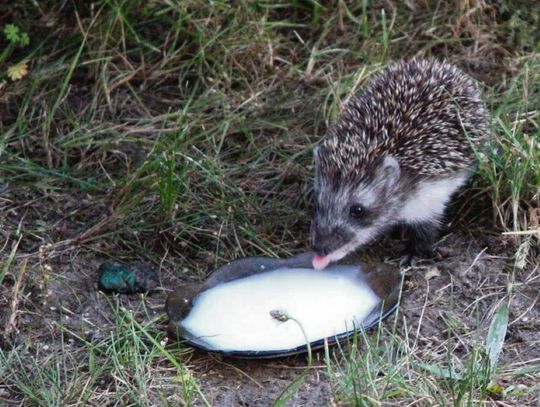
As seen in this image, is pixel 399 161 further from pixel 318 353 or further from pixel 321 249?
pixel 318 353

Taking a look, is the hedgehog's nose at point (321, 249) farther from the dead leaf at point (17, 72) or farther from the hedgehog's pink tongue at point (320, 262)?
the dead leaf at point (17, 72)

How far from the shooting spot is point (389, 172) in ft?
19.7

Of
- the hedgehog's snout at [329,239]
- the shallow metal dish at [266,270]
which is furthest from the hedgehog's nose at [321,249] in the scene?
the shallow metal dish at [266,270]

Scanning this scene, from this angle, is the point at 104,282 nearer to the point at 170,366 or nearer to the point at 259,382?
the point at 170,366

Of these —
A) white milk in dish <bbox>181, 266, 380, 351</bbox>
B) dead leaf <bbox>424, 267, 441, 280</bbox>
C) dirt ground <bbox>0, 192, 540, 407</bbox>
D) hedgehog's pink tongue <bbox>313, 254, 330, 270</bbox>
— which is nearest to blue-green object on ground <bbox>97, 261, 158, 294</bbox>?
dirt ground <bbox>0, 192, 540, 407</bbox>

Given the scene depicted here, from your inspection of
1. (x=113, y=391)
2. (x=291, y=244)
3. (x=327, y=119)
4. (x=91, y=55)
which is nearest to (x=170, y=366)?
(x=113, y=391)

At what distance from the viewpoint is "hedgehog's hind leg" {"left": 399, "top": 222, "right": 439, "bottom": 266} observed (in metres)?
6.20

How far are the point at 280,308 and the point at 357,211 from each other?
77 centimetres

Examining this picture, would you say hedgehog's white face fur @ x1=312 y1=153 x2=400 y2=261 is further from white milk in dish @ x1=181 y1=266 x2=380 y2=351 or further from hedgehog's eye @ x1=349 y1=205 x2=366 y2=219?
white milk in dish @ x1=181 y1=266 x2=380 y2=351

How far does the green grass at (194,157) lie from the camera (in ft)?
17.1

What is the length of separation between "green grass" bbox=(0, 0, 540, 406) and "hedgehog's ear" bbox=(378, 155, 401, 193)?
1.72 ft

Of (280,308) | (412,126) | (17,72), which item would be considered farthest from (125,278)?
(17,72)

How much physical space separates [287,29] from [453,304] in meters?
2.97

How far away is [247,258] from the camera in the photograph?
5879mm
